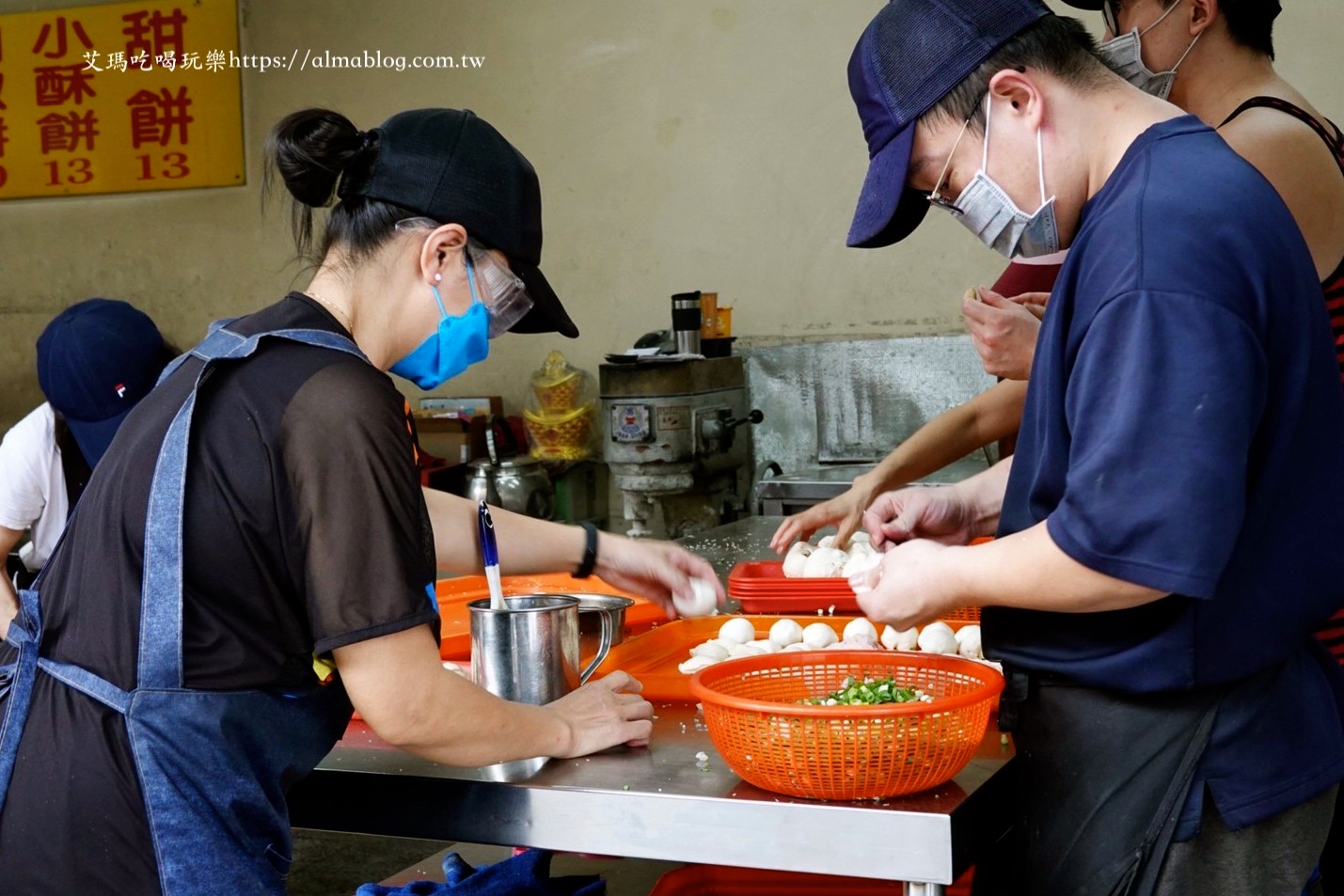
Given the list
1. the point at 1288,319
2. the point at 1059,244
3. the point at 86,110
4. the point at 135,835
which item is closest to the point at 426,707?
the point at 135,835

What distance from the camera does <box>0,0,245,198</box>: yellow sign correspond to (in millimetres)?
6555

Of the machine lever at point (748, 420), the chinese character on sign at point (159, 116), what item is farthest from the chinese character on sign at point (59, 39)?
the machine lever at point (748, 420)

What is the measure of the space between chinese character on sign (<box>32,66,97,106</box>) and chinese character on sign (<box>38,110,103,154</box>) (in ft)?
0.25

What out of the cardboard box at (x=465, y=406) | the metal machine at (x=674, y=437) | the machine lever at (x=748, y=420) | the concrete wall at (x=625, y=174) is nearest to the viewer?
the metal machine at (x=674, y=437)

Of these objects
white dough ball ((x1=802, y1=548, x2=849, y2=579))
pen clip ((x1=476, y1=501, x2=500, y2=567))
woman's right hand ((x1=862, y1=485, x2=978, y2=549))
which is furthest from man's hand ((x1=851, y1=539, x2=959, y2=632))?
white dough ball ((x1=802, y1=548, x2=849, y2=579))

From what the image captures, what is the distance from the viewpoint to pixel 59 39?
22.1ft

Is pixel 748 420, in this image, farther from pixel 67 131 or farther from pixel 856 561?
pixel 67 131

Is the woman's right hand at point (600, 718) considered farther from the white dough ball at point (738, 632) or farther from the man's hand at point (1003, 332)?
the man's hand at point (1003, 332)

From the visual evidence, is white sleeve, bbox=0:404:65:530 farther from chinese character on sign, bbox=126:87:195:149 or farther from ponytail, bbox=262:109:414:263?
chinese character on sign, bbox=126:87:195:149

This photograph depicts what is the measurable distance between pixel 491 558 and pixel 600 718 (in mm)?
302

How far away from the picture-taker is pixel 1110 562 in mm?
1227

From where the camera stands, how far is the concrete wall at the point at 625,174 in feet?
18.3

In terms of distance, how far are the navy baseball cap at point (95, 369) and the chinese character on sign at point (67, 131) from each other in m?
4.51

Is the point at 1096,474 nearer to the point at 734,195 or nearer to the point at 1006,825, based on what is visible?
the point at 1006,825
